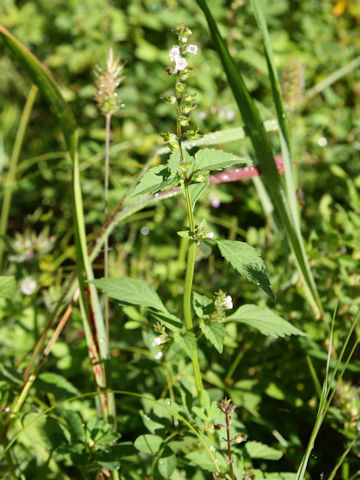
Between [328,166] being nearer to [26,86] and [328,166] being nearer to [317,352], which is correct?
[317,352]

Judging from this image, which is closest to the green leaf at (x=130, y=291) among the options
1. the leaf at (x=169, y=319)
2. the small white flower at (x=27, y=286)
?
the leaf at (x=169, y=319)

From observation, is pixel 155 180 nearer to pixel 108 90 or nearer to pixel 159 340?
pixel 159 340

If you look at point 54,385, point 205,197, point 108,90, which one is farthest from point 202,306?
point 205,197

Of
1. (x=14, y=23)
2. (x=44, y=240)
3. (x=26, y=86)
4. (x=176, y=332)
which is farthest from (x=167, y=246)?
(x=14, y=23)

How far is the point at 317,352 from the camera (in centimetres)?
133

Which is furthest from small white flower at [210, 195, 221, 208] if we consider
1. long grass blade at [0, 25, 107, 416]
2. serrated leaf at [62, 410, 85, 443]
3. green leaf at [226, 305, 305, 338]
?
serrated leaf at [62, 410, 85, 443]

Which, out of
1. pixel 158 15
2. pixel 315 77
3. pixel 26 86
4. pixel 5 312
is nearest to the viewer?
pixel 5 312

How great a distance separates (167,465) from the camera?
105cm

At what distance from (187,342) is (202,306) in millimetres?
93

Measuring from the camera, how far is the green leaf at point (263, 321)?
1.02m

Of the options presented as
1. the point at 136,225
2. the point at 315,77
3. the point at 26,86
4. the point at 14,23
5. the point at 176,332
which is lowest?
the point at 176,332

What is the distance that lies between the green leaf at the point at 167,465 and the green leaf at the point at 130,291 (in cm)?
31

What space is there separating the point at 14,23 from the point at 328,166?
6.09 feet

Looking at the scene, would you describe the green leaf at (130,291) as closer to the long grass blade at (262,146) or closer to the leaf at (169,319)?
the leaf at (169,319)
